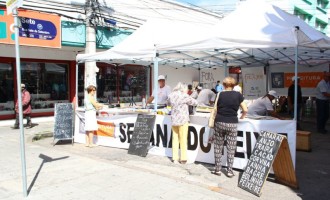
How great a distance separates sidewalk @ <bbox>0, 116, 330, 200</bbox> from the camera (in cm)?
496

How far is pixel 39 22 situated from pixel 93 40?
281 cm

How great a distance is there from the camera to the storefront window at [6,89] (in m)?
12.8

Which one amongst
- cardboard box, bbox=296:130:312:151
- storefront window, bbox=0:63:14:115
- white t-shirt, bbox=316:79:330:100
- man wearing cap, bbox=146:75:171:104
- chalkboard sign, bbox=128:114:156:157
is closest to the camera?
chalkboard sign, bbox=128:114:156:157

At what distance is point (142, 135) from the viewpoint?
743cm

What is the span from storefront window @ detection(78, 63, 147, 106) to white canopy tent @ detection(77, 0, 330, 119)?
677 centimetres

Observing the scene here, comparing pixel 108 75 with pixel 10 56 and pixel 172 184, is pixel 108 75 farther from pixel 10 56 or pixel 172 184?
pixel 172 184

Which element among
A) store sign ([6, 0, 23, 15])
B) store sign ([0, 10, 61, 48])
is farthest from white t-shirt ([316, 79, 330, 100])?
store sign ([0, 10, 61, 48])

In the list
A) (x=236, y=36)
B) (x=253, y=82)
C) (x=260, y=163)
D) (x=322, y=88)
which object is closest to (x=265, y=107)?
(x=236, y=36)

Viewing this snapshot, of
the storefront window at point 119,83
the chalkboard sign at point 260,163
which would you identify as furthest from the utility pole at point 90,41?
the chalkboard sign at point 260,163

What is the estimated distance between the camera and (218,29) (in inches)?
272

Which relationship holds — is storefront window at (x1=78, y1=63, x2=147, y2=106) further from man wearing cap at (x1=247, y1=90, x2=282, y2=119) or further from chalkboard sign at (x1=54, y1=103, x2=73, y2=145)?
man wearing cap at (x1=247, y1=90, x2=282, y2=119)

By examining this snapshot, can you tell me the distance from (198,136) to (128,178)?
1772mm

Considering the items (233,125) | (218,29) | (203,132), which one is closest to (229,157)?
(233,125)

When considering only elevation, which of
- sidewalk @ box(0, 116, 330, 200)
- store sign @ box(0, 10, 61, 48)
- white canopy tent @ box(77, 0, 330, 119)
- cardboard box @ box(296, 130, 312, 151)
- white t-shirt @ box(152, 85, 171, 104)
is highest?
store sign @ box(0, 10, 61, 48)
